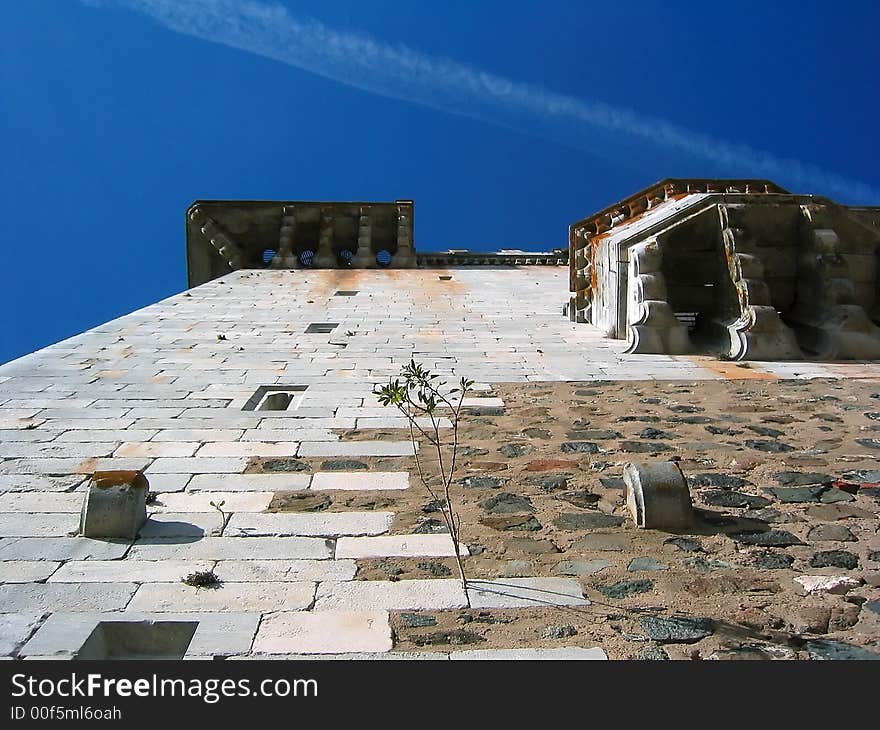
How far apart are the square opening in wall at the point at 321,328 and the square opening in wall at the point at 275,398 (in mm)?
2628

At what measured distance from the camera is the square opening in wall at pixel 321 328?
898cm

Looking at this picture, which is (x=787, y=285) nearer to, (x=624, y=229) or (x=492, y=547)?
(x=624, y=229)

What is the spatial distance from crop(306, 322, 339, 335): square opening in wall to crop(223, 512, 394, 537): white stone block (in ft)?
17.5

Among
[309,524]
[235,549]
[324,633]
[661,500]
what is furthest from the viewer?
[309,524]

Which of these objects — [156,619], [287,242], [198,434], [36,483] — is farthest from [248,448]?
[287,242]

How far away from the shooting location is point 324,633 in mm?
2652

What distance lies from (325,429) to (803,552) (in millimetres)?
3034

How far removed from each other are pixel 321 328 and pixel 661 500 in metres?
6.31

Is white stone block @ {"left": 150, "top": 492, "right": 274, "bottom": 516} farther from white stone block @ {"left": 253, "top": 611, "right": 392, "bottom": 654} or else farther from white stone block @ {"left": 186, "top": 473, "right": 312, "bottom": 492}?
white stone block @ {"left": 253, "top": 611, "right": 392, "bottom": 654}

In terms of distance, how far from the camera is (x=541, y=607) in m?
2.79

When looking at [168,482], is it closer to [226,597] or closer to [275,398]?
[226,597]

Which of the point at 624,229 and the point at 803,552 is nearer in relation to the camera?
the point at 803,552

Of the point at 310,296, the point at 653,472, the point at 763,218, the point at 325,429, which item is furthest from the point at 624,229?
the point at 653,472

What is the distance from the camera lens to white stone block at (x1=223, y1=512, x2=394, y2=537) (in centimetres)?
355
